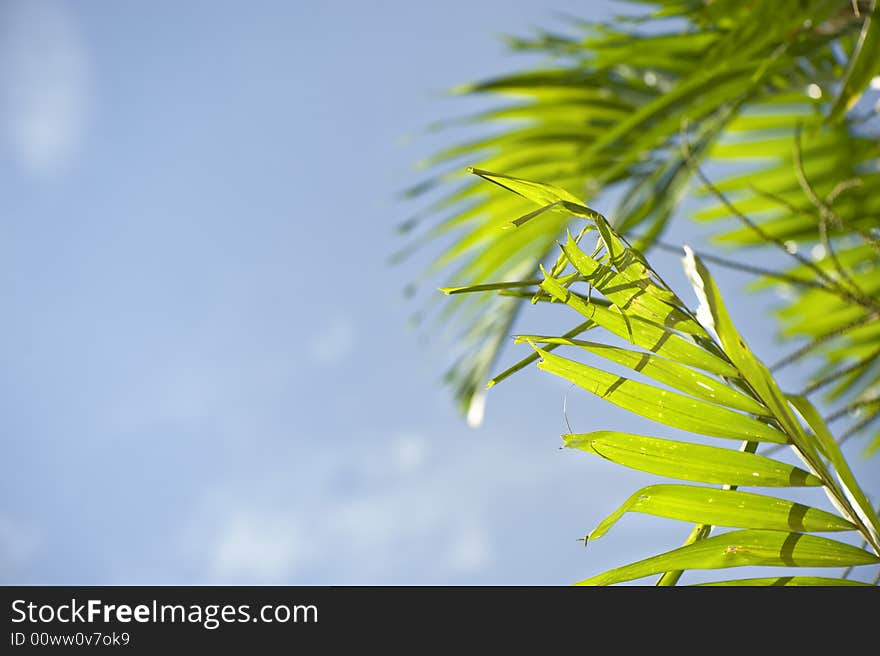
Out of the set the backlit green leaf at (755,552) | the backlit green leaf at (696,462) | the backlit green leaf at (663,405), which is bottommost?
the backlit green leaf at (755,552)

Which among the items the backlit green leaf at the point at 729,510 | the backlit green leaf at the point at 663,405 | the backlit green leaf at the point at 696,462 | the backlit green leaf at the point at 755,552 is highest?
the backlit green leaf at the point at 663,405

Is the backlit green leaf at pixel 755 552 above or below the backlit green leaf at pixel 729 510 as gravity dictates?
below

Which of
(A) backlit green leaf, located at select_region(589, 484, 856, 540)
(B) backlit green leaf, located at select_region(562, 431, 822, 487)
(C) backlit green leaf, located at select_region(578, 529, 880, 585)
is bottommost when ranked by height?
(C) backlit green leaf, located at select_region(578, 529, 880, 585)

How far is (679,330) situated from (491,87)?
583 millimetres

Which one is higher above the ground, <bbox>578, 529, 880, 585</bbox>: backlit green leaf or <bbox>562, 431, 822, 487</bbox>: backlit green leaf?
<bbox>562, 431, 822, 487</bbox>: backlit green leaf

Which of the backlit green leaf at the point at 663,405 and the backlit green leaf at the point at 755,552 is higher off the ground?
the backlit green leaf at the point at 663,405

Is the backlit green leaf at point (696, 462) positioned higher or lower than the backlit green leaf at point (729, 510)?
higher
